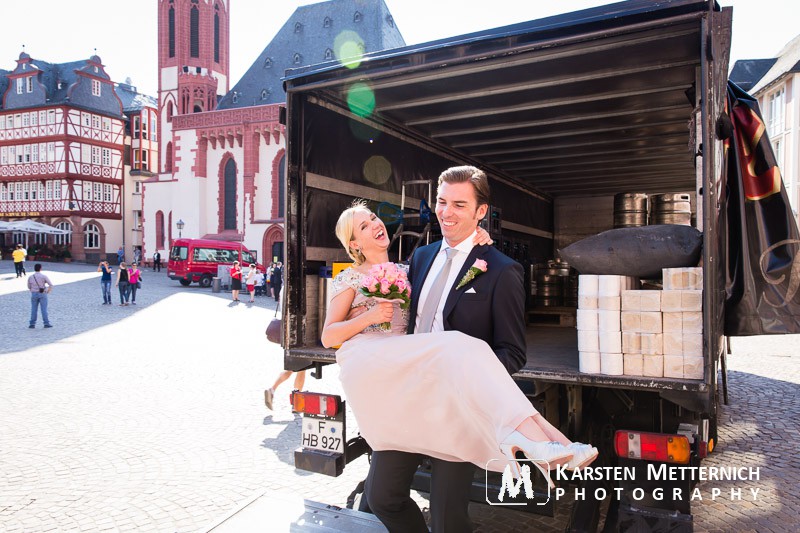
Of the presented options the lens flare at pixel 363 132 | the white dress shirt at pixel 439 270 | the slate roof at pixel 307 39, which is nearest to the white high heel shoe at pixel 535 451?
the white dress shirt at pixel 439 270

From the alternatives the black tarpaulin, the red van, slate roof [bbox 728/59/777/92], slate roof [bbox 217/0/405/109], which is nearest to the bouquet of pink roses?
the black tarpaulin

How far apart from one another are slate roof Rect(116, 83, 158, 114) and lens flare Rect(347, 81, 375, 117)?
56.2m

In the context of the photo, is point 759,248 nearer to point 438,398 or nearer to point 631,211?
point 438,398

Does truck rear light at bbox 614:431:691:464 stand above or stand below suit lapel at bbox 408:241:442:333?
below

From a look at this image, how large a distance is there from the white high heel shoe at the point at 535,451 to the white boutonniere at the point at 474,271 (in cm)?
68

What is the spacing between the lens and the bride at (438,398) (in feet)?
6.72

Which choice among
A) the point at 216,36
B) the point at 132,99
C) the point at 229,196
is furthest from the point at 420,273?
the point at 132,99

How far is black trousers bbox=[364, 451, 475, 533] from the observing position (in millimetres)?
2504

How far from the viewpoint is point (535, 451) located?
197 centimetres

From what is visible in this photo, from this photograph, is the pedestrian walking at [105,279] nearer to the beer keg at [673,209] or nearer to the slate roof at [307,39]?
the beer keg at [673,209]

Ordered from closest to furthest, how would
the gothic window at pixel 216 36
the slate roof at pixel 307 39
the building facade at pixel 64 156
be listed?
the slate roof at pixel 307 39 → the gothic window at pixel 216 36 → the building facade at pixel 64 156

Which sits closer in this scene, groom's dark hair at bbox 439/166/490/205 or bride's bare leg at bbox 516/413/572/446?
bride's bare leg at bbox 516/413/572/446

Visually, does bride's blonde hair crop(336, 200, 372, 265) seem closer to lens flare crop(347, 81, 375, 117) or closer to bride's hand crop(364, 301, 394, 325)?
bride's hand crop(364, 301, 394, 325)

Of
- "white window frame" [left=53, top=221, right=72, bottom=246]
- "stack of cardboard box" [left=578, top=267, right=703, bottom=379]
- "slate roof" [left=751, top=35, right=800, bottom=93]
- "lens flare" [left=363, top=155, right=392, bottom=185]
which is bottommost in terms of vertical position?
"stack of cardboard box" [left=578, top=267, right=703, bottom=379]
